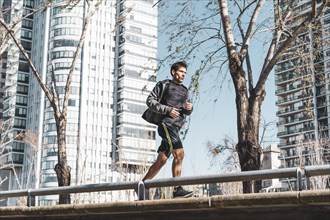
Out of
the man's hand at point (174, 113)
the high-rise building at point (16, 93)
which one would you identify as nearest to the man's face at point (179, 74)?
the man's hand at point (174, 113)

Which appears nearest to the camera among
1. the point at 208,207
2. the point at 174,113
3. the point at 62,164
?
the point at 208,207

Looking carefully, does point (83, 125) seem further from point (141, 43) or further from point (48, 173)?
point (141, 43)

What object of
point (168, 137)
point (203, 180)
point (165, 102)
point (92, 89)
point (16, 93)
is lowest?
point (203, 180)

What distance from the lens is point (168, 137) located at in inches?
262

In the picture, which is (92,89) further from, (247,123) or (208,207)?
(208,207)

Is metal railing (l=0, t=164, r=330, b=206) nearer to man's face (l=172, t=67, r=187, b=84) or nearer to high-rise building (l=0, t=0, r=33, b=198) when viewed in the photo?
man's face (l=172, t=67, r=187, b=84)

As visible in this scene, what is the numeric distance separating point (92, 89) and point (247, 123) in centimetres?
8271

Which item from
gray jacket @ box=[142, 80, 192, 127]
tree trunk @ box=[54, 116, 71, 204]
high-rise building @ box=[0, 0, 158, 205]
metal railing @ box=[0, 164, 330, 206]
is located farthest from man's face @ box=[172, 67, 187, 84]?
high-rise building @ box=[0, 0, 158, 205]

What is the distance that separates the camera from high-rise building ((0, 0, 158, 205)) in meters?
88.2

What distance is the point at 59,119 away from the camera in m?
12.8

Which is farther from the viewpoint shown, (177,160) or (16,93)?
(16,93)

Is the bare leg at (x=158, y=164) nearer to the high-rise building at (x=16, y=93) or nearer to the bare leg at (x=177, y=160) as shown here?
the bare leg at (x=177, y=160)

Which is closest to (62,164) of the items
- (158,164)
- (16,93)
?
(158,164)

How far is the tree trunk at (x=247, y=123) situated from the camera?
887 centimetres
